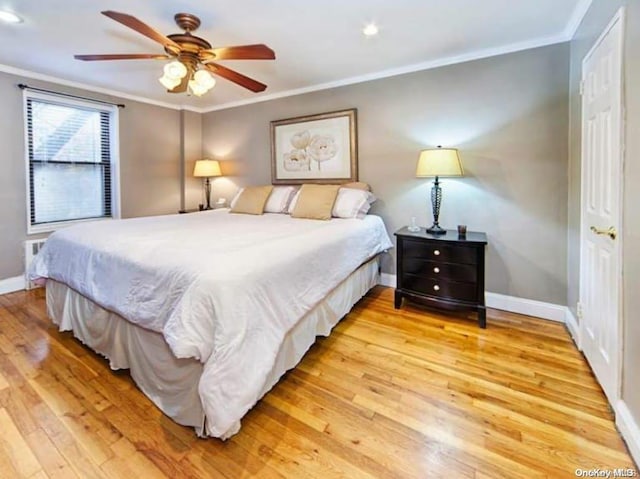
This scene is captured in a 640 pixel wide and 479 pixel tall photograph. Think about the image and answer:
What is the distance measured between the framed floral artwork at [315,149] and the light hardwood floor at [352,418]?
214 centimetres

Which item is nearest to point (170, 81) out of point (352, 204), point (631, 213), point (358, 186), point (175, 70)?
point (175, 70)

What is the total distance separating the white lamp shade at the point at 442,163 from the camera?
9.30ft

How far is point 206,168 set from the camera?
15.5ft

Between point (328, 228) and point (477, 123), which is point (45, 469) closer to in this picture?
point (328, 228)

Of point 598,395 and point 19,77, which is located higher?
point 19,77

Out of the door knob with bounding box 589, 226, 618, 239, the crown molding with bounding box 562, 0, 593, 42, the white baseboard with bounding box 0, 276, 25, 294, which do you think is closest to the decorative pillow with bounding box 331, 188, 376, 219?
the door knob with bounding box 589, 226, 618, 239

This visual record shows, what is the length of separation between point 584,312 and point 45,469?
3105 mm

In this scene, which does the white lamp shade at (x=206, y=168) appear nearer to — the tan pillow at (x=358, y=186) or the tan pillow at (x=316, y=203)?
the tan pillow at (x=316, y=203)

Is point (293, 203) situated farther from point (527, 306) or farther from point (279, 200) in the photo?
point (527, 306)

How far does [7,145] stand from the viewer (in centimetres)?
339

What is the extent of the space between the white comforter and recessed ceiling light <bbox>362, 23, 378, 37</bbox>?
159cm

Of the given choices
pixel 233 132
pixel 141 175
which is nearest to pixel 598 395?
pixel 233 132

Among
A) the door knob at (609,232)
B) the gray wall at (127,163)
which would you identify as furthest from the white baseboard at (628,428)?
the gray wall at (127,163)

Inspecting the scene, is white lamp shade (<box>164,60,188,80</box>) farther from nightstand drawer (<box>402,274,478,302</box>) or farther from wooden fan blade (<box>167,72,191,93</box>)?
nightstand drawer (<box>402,274,478,302</box>)
